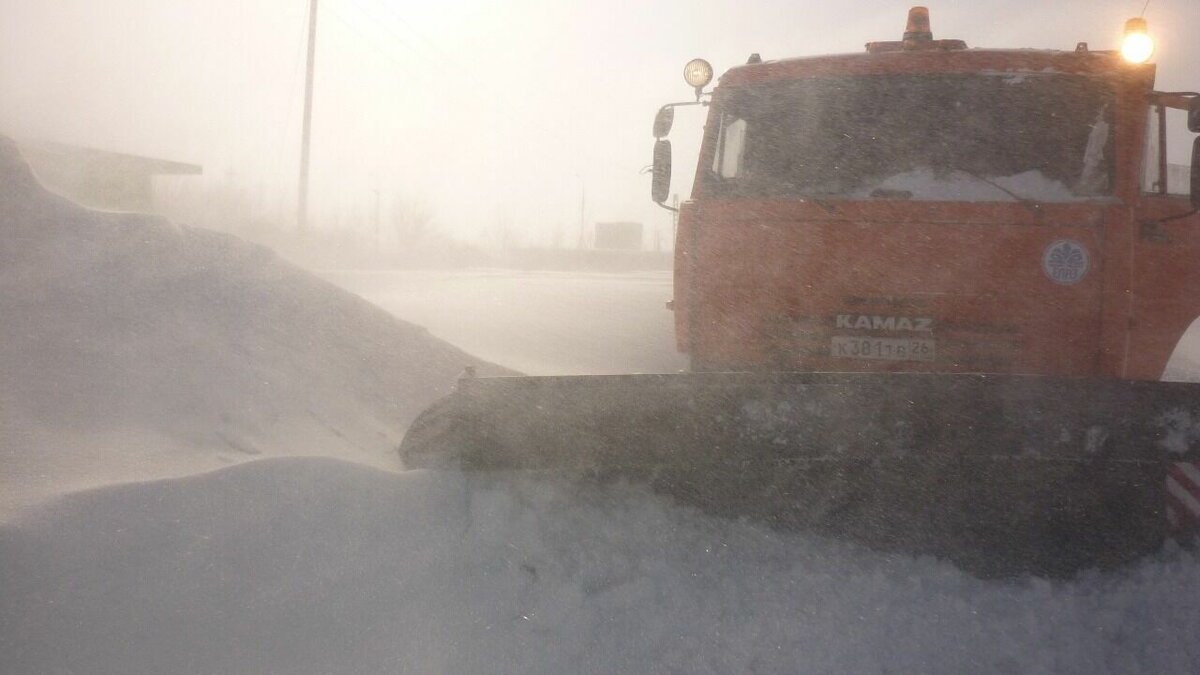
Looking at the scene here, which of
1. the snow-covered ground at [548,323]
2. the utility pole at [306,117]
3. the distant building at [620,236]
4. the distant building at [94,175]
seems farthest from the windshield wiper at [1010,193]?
the distant building at [620,236]

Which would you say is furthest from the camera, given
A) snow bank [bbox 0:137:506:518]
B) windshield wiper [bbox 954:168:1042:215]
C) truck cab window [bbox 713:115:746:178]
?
truck cab window [bbox 713:115:746:178]

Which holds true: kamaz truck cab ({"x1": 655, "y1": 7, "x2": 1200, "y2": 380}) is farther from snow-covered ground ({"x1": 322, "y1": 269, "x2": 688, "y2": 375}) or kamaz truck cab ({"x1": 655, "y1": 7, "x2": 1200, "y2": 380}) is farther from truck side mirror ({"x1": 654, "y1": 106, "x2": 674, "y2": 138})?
snow-covered ground ({"x1": 322, "y1": 269, "x2": 688, "y2": 375})

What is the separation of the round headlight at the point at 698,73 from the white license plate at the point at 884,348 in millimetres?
2040

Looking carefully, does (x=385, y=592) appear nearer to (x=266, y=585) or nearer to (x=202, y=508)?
(x=266, y=585)

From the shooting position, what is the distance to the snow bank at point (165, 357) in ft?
12.8

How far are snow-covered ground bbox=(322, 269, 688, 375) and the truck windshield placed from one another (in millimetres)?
2466

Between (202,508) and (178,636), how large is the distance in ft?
1.98

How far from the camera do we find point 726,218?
4.86m

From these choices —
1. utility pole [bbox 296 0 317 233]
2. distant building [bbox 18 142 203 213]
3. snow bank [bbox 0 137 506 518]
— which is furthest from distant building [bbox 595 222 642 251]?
snow bank [bbox 0 137 506 518]

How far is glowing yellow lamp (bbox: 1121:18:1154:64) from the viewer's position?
475 centimetres

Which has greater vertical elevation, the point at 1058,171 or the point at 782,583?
the point at 1058,171

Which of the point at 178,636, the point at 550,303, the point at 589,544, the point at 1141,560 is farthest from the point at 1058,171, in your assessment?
the point at 550,303

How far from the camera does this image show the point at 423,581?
A: 326 cm

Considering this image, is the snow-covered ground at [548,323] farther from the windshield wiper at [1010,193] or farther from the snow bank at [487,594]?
the snow bank at [487,594]
